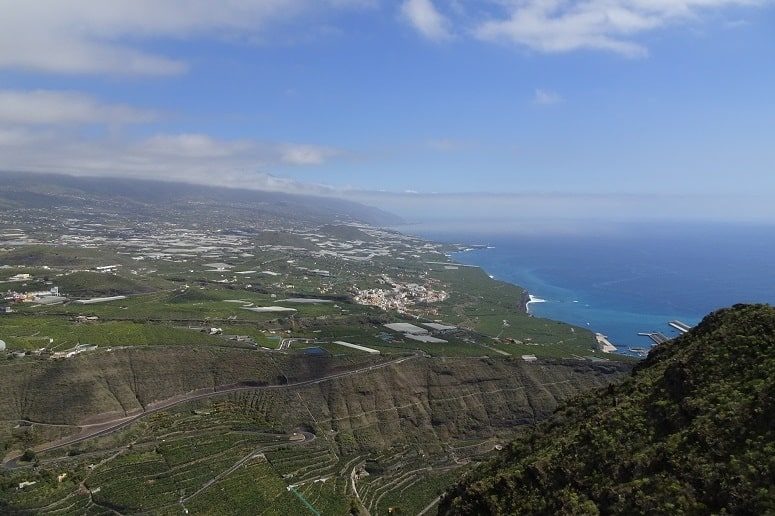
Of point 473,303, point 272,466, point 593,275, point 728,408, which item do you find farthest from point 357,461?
point 593,275

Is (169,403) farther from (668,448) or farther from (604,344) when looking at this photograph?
(604,344)

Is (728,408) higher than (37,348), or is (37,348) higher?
(728,408)

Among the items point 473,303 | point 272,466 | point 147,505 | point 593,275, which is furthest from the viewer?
point 593,275

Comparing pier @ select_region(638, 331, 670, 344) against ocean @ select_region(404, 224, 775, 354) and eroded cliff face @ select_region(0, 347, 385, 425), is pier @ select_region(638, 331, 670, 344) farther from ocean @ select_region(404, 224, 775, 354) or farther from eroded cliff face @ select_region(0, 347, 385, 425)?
eroded cliff face @ select_region(0, 347, 385, 425)

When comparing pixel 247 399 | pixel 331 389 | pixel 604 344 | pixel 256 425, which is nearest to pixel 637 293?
pixel 604 344

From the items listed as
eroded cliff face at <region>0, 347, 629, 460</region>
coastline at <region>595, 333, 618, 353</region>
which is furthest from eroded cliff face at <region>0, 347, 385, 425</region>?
coastline at <region>595, 333, 618, 353</region>

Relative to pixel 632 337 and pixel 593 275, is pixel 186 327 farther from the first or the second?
pixel 593 275

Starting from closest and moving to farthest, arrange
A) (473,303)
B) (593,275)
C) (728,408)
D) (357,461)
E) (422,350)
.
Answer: (728,408)
(357,461)
(422,350)
(473,303)
(593,275)

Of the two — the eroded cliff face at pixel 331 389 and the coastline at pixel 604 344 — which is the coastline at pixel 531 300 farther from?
the eroded cliff face at pixel 331 389
